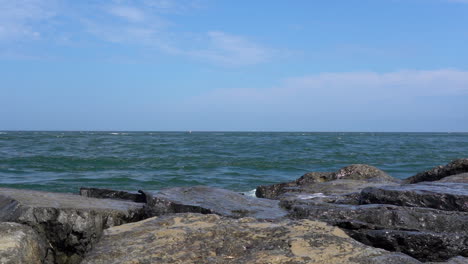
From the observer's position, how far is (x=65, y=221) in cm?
438

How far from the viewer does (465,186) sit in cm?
632

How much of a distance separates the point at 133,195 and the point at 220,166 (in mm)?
11550

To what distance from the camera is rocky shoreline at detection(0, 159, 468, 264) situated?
11.1 ft

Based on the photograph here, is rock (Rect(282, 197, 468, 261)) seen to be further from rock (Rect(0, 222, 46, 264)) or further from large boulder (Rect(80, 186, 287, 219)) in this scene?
rock (Rect(0, 222, 46, 264))

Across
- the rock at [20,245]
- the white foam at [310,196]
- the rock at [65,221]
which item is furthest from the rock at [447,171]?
the rock at [20,245]

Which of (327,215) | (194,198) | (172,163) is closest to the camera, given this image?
(327,215)

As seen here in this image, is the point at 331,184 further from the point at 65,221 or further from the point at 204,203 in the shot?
the point at 65,221

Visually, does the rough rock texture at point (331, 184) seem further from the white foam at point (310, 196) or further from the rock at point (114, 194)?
the rock at point (114, 194)

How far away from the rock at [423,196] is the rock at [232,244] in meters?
2.15

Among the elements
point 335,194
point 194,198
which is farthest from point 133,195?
point 335,194

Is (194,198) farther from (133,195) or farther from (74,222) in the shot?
(74,222)

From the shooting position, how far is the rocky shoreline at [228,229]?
3379mm

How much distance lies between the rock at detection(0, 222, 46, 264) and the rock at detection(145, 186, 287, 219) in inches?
51.9

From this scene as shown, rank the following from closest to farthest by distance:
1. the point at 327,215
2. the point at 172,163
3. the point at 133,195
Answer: the point at 327,215, the point at 133,195, the point at 172,163
